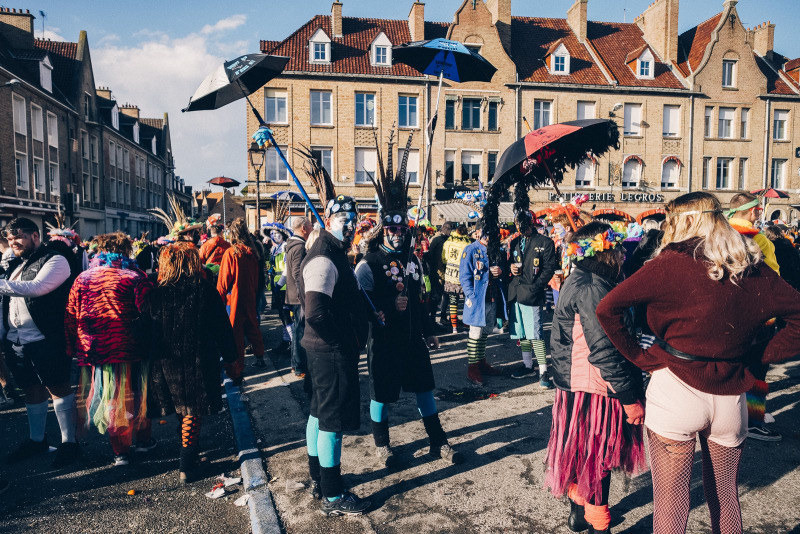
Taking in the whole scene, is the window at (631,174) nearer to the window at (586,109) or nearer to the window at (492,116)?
the window at (586,109)

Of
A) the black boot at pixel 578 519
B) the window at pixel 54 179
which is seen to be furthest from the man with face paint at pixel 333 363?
the window at pixel 54 179

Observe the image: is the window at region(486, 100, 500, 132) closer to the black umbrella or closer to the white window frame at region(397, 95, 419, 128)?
the white window frame at region(397, 95, 419, 128)

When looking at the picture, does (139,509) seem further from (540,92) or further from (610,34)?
(610,34)

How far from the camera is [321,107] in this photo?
24.9 m

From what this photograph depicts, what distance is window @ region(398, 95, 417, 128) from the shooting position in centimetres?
2540

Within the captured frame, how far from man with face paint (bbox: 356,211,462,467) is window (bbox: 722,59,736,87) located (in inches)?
1217

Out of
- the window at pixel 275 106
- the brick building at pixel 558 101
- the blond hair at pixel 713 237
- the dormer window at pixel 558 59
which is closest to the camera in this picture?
the blond hair at pixel 713 237

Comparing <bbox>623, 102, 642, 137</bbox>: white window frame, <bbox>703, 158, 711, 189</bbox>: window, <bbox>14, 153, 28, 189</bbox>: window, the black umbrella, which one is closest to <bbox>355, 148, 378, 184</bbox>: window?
<bbox>623, 102, 642, 137</bbox>: white window frame

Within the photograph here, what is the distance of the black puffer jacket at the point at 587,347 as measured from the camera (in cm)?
269

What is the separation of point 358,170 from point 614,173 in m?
13.6

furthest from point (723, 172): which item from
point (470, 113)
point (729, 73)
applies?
point (470, 113)

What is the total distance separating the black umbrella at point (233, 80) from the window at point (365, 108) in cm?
2148

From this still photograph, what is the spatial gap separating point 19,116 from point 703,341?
28.8 meters

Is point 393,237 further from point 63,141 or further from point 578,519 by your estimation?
point 63,141
